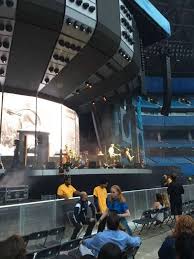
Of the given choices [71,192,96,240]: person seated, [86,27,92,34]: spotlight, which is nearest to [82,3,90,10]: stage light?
[86,27,92,34]: spotlight

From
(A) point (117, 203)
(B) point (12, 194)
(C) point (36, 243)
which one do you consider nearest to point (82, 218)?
(A) point (117, 203)

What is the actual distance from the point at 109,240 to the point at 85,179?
1352 cm

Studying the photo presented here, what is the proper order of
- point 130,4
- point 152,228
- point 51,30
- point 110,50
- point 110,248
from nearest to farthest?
point 110,248 < point 152,228 < point 51,30 < point 110,50 < point 130,4

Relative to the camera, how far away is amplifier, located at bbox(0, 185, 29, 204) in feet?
40.4

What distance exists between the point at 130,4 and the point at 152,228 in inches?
494

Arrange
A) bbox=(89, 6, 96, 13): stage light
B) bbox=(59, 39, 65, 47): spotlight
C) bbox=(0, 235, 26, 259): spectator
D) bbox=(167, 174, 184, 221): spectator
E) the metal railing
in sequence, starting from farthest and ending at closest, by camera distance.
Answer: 1. bbox=(59, 39, 65, 47): spotlight
2. bbox=(89, 6, 96, 13): stage light
3. bbox=(167, 174, 184, 221): spectator
4. the metal railing
5. bbox=(0, 235, 26, 259): spectator

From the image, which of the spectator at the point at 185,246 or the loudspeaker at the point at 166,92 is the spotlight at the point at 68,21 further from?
the spectator at the point at 185,246

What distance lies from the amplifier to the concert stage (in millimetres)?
2535

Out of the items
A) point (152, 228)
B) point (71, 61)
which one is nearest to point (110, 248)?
point (152, 228)

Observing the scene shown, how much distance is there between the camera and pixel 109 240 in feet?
15.4

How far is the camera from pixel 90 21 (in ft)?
49.4

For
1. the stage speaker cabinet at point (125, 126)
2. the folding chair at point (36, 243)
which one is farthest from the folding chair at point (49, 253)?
the stage speaker cabinet at point (125, 126)

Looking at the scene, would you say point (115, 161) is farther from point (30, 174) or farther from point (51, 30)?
point (51, 30)

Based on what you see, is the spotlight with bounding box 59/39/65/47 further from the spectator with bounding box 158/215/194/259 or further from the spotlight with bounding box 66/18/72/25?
the spectator with bounding box 158/215/194/259
